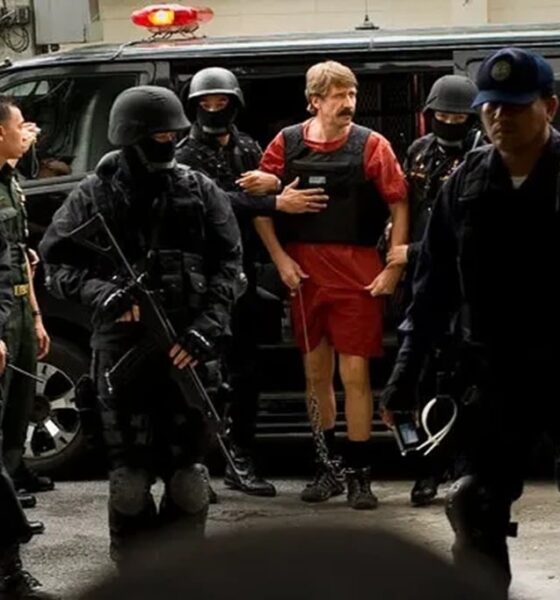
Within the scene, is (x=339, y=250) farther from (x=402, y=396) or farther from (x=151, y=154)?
(x=402, y=396)

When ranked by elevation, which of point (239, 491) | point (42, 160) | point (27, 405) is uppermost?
point (42, 160)

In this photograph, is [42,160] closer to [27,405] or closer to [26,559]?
[27,405]

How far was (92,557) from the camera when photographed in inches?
259

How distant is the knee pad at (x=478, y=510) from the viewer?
467 centimetres

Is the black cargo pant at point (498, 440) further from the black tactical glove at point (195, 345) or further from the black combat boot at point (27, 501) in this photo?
the black combat boot at point (27, 501)

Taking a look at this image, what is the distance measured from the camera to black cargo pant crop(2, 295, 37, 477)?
6926 millimetres

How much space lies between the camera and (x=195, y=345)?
18.1 ft

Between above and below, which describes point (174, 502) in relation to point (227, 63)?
below

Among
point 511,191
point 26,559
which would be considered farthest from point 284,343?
point 511,191

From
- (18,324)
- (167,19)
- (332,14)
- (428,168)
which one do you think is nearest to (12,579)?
(18,324)

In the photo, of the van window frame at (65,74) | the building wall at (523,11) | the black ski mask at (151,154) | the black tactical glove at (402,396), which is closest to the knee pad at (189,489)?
the black tactical glove at (402,396)

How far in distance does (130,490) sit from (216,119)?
216 cm

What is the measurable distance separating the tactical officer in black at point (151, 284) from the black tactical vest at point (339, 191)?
160 centimetres

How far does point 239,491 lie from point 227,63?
1932mm
